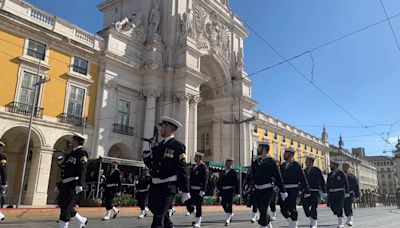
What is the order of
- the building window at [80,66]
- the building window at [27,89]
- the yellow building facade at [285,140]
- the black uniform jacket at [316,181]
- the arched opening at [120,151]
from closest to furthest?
the black uniform jacket at [316,181], the building window at [27,89], the building window at [80,66], the arched opening at [120,151], the yellow building facade at [285,140]

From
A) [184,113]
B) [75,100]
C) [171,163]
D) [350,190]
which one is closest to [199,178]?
[171,163]

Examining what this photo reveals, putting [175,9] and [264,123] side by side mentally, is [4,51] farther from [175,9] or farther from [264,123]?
[264,123]

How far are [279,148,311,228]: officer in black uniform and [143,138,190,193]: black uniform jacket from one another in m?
4.65

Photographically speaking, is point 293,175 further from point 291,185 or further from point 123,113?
point 123,113

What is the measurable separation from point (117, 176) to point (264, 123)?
3968 centimetres

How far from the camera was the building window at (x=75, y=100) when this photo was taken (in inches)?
1003

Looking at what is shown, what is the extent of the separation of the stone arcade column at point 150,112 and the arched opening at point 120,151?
5.68 feet

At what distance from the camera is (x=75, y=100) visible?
25875 millimetres

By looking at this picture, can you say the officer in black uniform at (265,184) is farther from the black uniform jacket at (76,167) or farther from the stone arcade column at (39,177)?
the stone arcade column at (39,177)

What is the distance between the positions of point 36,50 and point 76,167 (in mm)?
19291

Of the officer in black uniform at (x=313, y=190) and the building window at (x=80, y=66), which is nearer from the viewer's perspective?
the officer in black uniform at (x=313, y=190)

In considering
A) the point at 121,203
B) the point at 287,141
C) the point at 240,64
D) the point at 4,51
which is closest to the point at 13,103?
the point at 4,51

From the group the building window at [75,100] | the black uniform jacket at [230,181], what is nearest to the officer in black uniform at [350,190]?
the black uniform jacket at [230,181]

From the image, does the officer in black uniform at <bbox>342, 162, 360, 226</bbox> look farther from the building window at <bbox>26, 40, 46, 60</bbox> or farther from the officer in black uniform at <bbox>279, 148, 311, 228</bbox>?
the building window at <bbox>26, 40, 46, 60</bbox>
